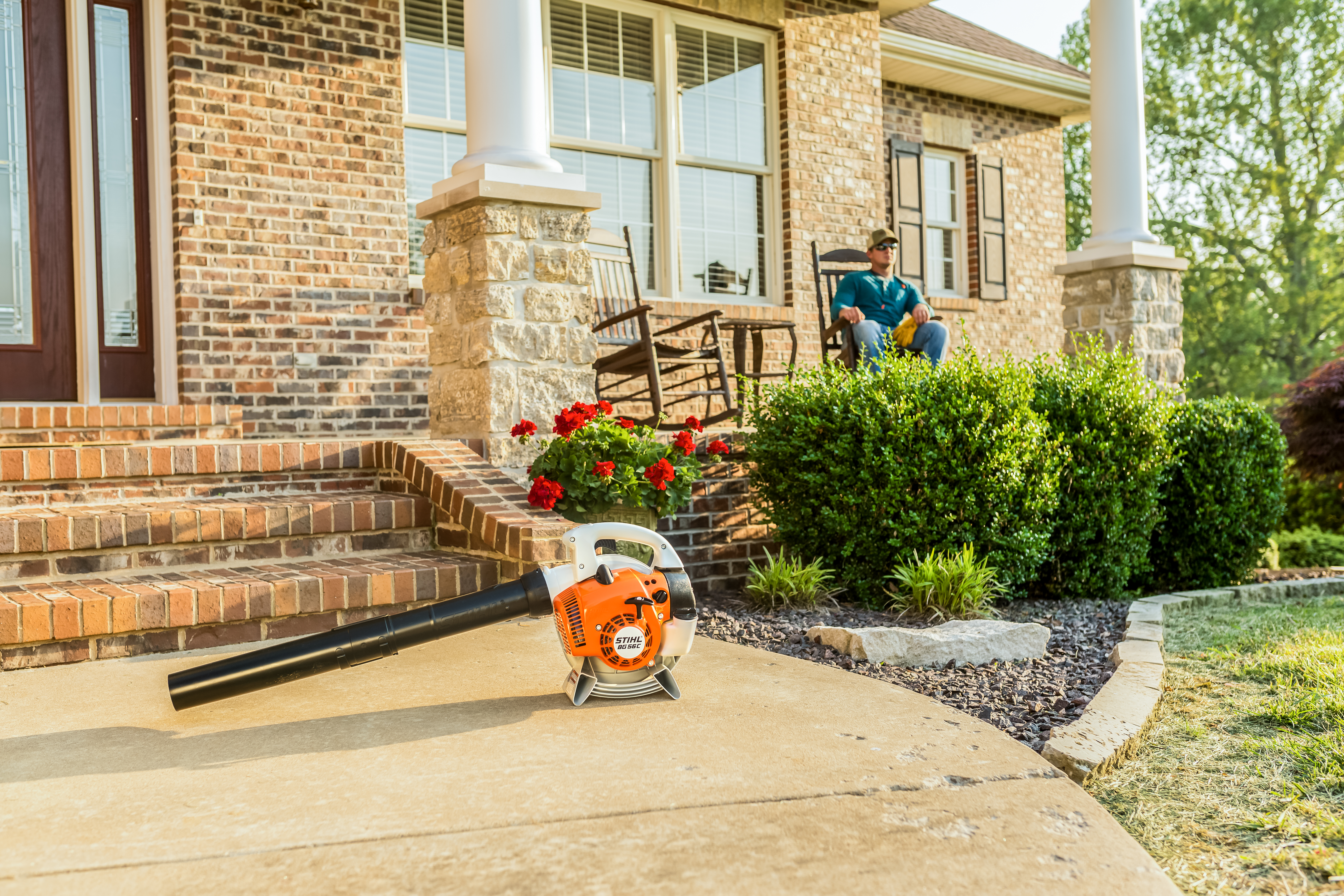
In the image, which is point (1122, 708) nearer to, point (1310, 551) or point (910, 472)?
point (910, 472)

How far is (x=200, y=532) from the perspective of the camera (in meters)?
3.46

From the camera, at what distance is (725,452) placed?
4242 mm

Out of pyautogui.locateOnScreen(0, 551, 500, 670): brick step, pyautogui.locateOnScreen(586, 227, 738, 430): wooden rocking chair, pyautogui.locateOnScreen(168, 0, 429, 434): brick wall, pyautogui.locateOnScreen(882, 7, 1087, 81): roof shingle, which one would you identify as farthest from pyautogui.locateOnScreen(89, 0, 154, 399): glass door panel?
pyautogui.locateOnScreen(882, 7, 1087, 81): roof shingle

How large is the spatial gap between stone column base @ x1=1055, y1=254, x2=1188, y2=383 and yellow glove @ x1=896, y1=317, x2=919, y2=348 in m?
1.71

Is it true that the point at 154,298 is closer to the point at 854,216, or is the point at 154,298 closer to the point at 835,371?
the point at 835,371

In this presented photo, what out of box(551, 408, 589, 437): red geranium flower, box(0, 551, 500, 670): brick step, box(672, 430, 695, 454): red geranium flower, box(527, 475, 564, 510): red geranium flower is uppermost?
box(551, 408, 589, 437): red geranium flower

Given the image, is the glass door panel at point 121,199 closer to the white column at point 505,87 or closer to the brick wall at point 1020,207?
the white column at point 505,87

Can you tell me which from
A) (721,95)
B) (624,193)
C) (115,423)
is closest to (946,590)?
(115,423)

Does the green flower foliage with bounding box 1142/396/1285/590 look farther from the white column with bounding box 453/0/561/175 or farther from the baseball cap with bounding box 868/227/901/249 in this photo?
the white column with bounding box 453/0/561/175

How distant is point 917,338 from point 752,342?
6.16ft

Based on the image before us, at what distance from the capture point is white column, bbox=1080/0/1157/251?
698 centimetres

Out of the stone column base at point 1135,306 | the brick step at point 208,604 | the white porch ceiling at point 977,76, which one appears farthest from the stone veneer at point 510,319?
the white porch ceiling at point 977,76

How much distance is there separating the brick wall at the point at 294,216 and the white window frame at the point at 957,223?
5.25 m

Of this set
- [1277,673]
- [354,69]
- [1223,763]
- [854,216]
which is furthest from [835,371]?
[854,216]
